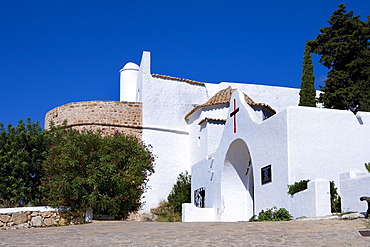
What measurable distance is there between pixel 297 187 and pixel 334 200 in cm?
118

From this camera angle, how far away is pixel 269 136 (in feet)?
57.9

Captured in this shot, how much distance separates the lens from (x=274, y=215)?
16.5 meters

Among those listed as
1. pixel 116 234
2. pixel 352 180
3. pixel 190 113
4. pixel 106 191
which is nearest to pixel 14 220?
pixel 106 191

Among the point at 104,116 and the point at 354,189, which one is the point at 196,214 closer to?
the point at 354,189

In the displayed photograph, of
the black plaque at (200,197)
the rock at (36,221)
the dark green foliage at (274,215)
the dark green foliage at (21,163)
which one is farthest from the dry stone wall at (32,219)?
the black plaque at (200,197)

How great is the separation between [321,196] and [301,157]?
189 centimetres

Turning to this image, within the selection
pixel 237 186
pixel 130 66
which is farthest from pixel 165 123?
pixel 237 186

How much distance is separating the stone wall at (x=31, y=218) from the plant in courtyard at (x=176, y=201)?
29.2 ft

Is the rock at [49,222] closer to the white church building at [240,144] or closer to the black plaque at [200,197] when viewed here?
the white church building at [240,144]

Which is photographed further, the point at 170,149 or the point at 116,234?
the point at 170,149

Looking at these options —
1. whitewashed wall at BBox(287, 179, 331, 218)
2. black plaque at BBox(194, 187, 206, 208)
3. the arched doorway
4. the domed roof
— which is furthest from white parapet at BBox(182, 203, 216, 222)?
the domed roof

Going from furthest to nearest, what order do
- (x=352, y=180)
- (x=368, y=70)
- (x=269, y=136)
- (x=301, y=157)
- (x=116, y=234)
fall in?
(x=368, y=70)
(x=269, y=136)
(x=301, y=157)
(x=352, y=180)
(x=116, y=234)

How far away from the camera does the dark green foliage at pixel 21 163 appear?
2214 centimetres

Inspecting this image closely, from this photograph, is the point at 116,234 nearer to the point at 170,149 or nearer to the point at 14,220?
the point at 14,220
